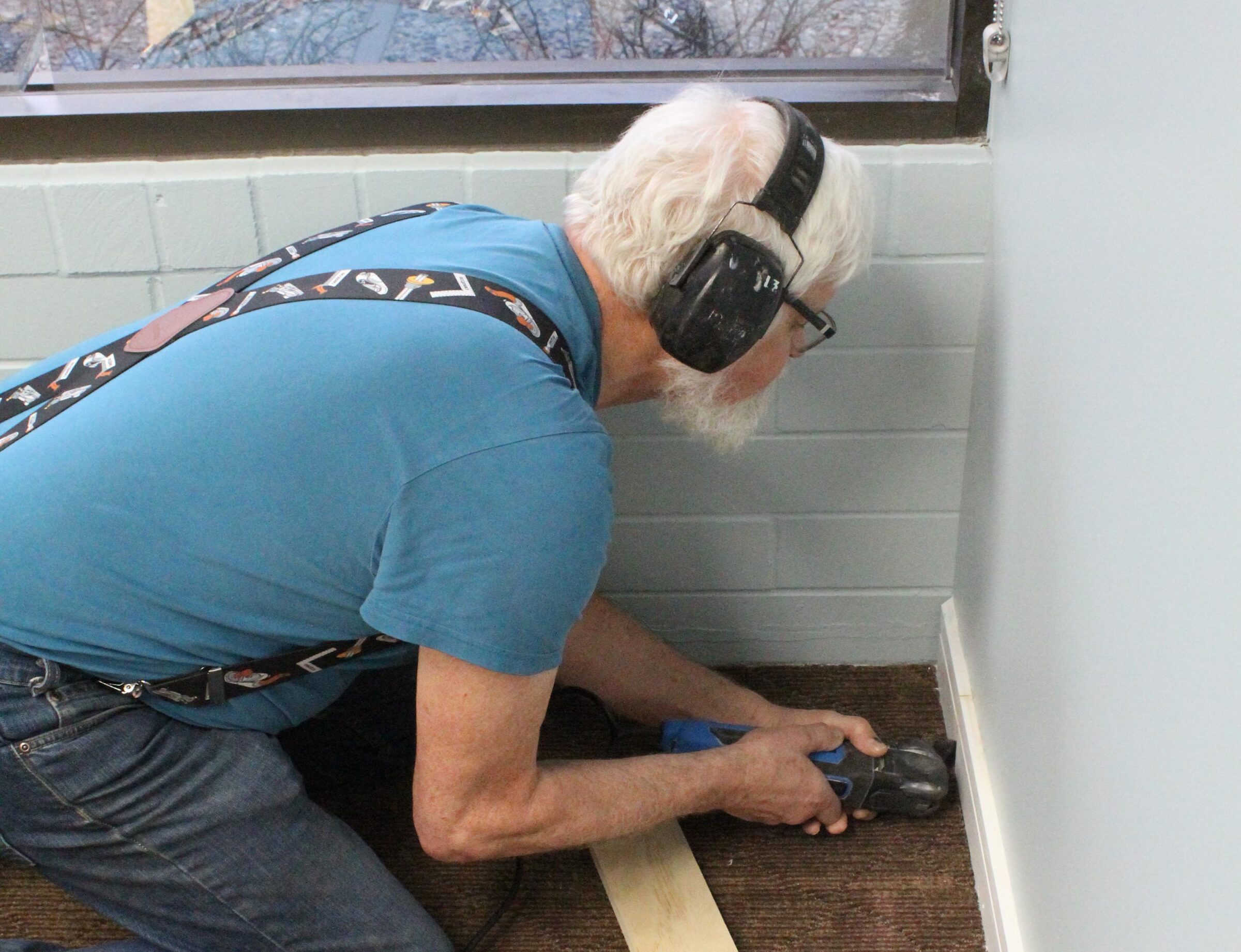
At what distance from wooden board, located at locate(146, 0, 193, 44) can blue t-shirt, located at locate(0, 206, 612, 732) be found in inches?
23.8

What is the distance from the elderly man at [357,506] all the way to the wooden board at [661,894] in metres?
0.23

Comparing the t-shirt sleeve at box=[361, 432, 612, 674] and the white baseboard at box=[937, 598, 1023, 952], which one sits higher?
the t-shirt sleeve at box=[361, 432, 612, 674]

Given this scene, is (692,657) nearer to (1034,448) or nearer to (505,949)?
(505,949)

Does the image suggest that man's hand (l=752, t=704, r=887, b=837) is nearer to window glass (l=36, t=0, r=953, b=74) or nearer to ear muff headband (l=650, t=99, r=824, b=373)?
ear muff headband (l=650, t=99, r=824, b=373)

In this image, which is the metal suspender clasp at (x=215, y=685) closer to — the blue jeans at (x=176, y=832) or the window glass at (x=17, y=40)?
the blue jeans at (x=176, y=832)

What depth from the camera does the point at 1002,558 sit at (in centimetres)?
136

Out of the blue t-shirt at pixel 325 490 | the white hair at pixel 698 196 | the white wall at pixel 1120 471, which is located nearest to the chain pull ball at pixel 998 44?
the white wall at pixel 1120 471

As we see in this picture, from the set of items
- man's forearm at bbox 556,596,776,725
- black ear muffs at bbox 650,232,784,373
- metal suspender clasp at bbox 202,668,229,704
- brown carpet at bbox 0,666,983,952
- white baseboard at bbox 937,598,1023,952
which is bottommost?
brown carpet at bbox 0,666,983,952

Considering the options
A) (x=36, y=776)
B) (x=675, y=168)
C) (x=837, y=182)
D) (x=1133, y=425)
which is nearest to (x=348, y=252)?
(x=675, y=168)

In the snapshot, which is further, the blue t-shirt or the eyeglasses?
the eyeglasses

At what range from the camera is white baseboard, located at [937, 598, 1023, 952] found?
1319mm

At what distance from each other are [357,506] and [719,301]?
393mm

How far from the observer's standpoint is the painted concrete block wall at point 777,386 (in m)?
1.42

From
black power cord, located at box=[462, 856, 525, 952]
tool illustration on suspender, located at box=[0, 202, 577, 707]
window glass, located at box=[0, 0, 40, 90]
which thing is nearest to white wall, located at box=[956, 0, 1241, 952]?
tool illustration on suspender, located at box=[0, 202, 577, 707]
